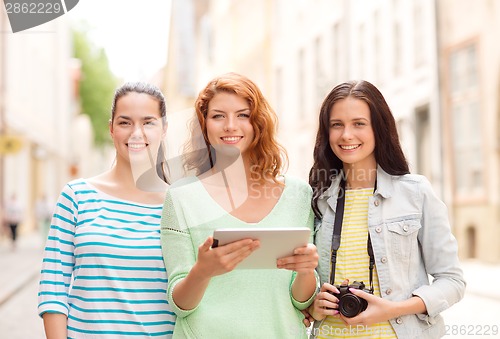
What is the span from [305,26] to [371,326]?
22002 mm

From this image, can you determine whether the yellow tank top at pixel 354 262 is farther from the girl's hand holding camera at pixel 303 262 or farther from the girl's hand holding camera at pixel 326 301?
the girl's hand holding camera at pixel 303 262

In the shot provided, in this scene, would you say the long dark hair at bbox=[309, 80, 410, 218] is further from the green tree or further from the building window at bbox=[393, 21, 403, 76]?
the green tree

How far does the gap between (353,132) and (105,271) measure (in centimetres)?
111

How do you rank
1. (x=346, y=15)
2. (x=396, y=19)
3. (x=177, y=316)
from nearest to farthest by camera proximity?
1. (x=177, y=316)
2. (x=396, y=19)
3. (x=346, y=15)

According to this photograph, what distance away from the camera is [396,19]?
18.0 m

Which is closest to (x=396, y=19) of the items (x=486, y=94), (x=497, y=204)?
(x=486, y=94)

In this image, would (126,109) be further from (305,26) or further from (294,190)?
(305,26)

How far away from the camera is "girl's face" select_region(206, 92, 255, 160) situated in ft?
9.11

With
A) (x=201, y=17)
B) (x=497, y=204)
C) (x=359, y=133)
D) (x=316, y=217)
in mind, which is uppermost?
(x=201, y=17)

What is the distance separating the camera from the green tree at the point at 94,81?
48.2 meters

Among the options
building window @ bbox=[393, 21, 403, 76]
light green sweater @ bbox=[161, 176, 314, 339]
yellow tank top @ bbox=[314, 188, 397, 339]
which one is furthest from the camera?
building window @ bbox=[393, 21, 403, 76]

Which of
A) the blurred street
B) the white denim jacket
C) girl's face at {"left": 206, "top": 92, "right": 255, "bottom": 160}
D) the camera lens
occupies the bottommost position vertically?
the blurred street

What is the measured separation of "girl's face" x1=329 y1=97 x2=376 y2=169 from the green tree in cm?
4572

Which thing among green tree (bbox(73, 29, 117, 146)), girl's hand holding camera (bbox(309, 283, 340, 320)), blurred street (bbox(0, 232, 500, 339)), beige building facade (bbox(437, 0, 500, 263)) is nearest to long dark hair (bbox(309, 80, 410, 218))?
girl's hand holding camera (bbox(309, 283, 340, 320))
